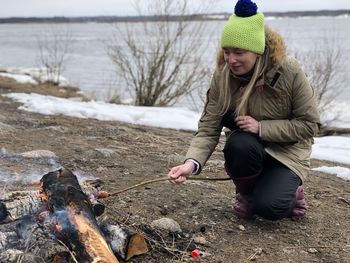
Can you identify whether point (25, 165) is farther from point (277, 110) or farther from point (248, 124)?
point (277, 110)

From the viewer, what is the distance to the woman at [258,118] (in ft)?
9.89

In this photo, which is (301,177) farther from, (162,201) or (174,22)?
(174,22)

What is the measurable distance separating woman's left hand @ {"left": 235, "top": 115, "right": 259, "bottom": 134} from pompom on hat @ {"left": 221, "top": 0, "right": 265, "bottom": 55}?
422 millimetres

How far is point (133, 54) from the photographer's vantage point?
10.6m

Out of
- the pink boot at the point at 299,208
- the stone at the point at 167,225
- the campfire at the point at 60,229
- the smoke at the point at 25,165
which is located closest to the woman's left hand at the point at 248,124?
the pink boot at the point at 299,208

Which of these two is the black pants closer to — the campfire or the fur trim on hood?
the fur trim on hood

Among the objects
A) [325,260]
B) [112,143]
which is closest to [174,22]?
[112,143]

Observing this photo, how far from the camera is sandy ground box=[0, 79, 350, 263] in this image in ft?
9.78

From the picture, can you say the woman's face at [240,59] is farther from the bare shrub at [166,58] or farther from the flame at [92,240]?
the bare shrub at [166,58]

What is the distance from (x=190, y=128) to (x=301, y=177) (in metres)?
4.65

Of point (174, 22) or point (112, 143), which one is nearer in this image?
point (112, 143)

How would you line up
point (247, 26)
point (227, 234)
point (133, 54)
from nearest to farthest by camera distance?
point (247, 26) → point (227, 234) → point (133, 54)

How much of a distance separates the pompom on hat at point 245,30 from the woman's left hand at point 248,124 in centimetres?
42

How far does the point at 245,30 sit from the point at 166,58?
25.1 feet
